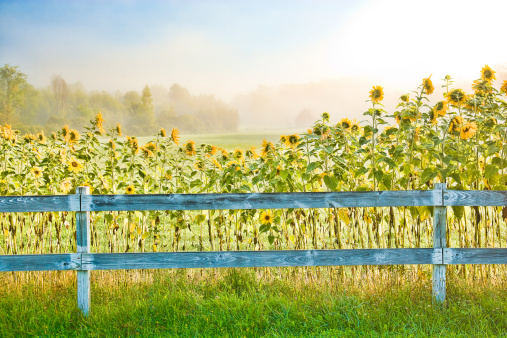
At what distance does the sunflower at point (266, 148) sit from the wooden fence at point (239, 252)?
2.63 ft

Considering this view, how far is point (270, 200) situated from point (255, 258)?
456 millimetres

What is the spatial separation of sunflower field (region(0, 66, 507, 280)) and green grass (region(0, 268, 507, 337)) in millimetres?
517

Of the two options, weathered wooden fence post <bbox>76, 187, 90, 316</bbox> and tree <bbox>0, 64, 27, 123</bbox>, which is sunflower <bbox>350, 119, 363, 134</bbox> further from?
tree <bbox>0, 64, 27, 123</bbox>

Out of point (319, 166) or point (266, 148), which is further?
point (266, 148)

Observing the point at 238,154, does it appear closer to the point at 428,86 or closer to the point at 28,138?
the point at 428,86

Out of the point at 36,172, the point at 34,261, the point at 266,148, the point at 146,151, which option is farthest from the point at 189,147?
the point at 34,261

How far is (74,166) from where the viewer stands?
4609mm

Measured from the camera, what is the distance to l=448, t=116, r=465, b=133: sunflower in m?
3.88

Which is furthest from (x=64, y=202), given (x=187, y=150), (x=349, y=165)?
(x=349, y=165)

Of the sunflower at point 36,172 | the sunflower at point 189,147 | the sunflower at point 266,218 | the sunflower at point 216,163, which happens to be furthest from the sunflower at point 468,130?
the sunflower at point 36,172

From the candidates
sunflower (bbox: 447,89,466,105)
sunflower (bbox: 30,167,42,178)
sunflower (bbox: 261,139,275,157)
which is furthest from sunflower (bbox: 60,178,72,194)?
sunflower (bbox: 447,89,466,105)

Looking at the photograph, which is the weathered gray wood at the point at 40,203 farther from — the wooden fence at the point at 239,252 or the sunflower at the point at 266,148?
the sunflower at the point at 266,148

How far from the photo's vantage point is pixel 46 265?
3.51m

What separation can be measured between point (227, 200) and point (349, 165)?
1.28 metres
